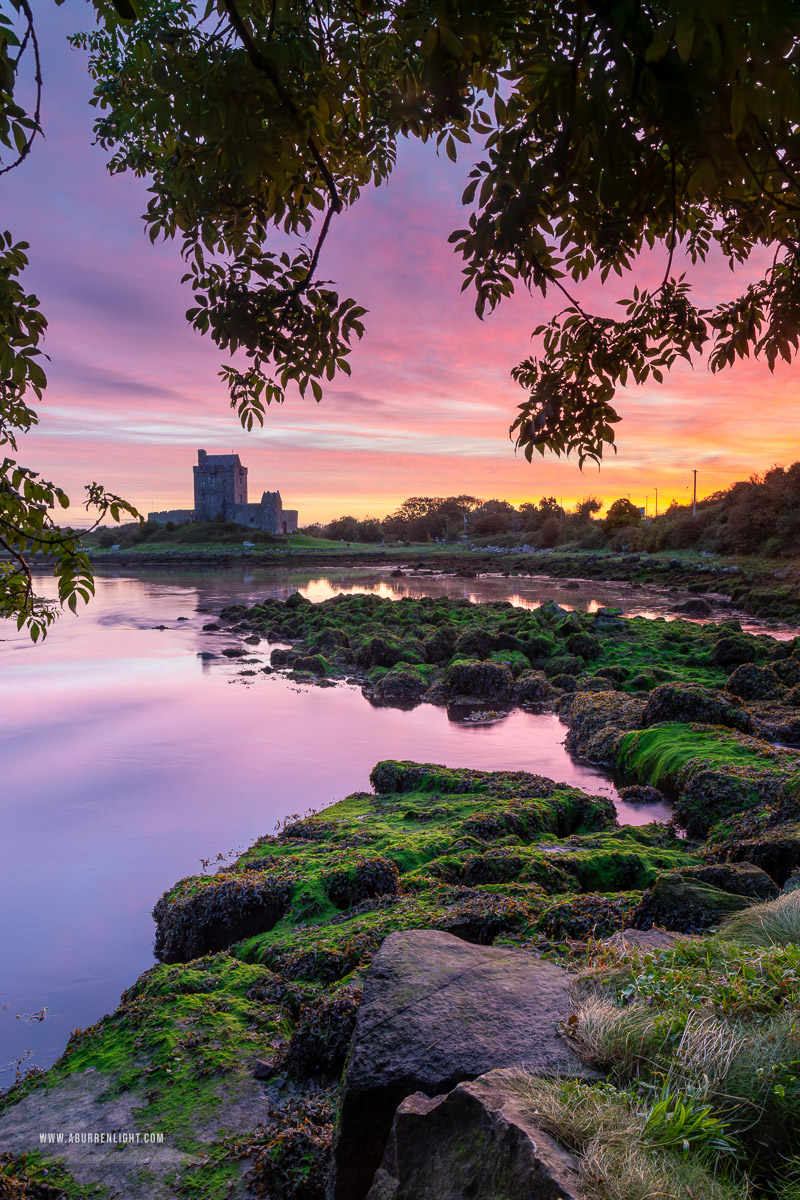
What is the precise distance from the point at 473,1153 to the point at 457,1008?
73cm

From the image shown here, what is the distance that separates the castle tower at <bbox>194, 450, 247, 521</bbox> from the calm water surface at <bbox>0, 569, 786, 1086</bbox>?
78724 millimetres

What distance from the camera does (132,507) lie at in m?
3.89

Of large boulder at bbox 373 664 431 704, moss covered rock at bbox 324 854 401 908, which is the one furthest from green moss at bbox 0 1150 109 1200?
large boulder at bbox 373 664 431 704

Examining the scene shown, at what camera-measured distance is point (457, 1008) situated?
102 inches

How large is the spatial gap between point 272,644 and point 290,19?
19.0 metres

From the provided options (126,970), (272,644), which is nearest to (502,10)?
(126,970)

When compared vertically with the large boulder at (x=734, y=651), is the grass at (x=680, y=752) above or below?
below

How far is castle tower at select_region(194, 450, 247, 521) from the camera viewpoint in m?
97.2

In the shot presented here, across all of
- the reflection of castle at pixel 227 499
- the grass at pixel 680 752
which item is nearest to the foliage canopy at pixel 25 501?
the grass at pixel 680 752

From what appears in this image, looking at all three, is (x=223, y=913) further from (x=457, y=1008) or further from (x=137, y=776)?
(x=137, y=776)

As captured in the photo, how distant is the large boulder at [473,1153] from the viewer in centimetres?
169

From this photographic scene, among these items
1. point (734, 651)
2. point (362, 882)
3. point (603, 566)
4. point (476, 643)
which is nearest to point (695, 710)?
point (734, 651)

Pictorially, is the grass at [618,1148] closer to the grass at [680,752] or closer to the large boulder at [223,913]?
the large boulder at [223,913]

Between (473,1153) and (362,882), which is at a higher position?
(473,1153)
